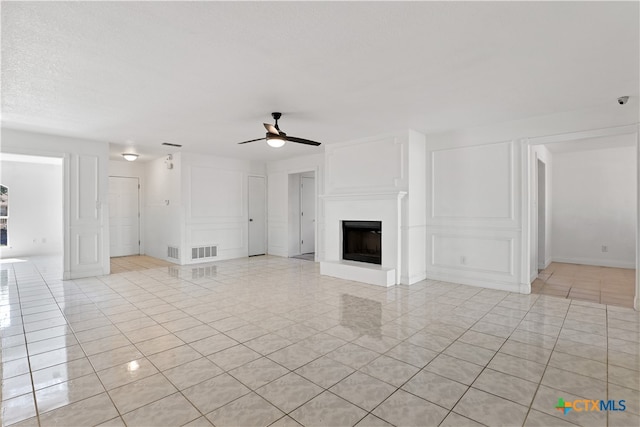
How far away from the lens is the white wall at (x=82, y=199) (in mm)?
5707

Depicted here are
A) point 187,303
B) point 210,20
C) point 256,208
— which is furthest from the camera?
Answer: point 256,208

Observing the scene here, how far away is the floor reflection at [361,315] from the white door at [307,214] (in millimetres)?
4290

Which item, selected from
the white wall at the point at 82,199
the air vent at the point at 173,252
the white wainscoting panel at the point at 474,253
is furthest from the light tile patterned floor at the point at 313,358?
the air vent at the point at 173,252

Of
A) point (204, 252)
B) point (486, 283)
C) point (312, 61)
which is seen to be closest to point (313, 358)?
point (312, 61)

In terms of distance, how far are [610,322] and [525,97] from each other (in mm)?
2702

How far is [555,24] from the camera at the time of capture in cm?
229

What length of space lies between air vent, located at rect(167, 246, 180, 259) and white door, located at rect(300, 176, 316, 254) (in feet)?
10.3

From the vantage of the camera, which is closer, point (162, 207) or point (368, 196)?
point (368, 196)

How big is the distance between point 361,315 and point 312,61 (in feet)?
9.11

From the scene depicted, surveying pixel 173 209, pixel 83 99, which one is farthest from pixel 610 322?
pixel 173 209

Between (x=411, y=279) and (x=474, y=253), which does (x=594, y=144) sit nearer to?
(x=474, y=253)

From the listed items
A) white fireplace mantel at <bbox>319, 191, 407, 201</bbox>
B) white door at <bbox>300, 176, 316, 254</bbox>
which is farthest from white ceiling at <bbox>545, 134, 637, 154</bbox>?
white door at <bbox>300, 176, 316, 254</bbox>

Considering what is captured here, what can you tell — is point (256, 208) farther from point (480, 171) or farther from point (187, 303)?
point (480, 171)

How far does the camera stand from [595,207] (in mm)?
6918
